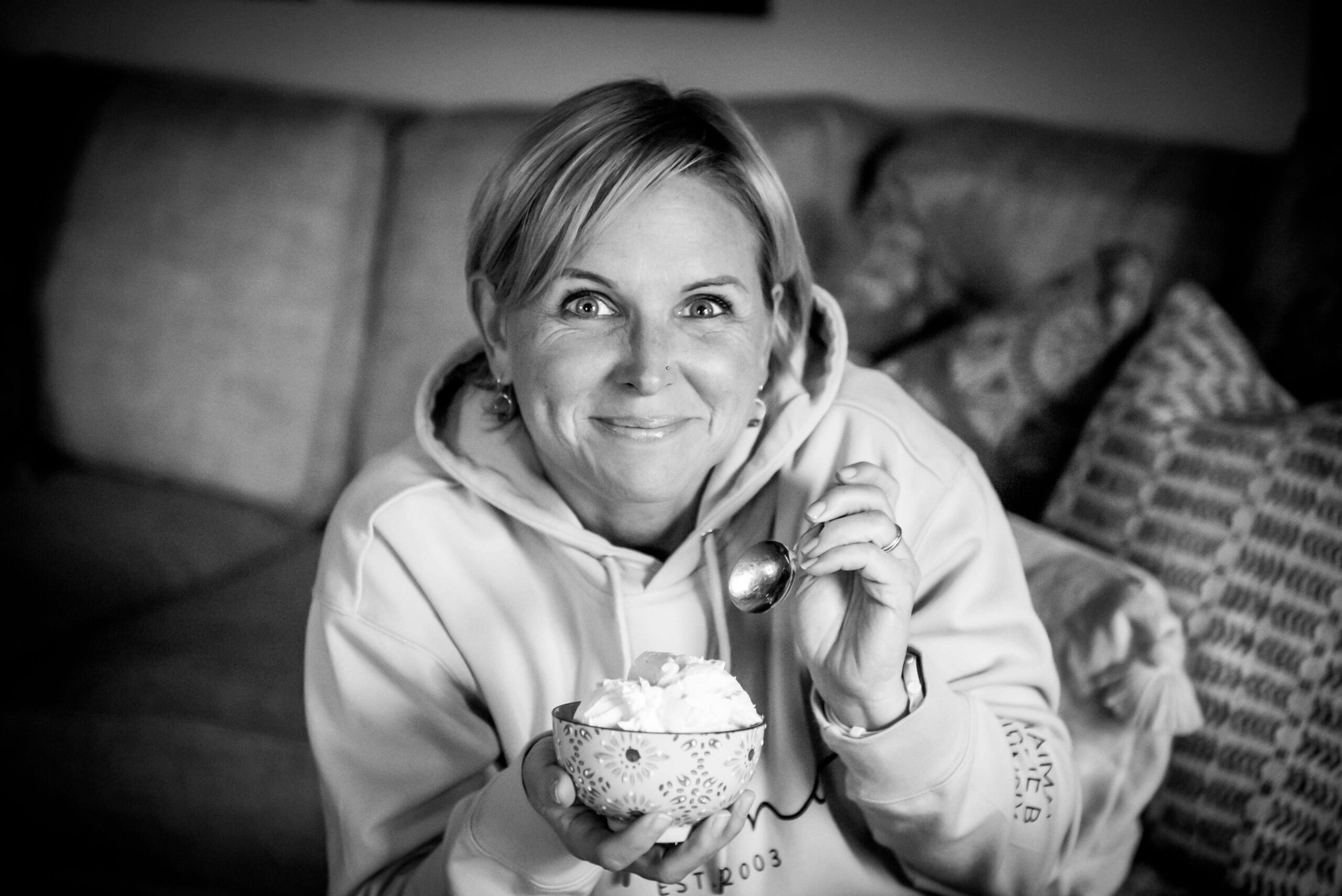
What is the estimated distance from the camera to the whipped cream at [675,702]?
0.90 meters

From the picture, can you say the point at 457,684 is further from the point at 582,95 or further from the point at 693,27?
the point at 693,27

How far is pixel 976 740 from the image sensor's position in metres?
1.07

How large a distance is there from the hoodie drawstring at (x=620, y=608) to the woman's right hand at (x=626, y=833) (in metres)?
0.23

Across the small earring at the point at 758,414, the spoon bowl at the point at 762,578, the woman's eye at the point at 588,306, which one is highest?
the woman's eye at the point at 588,306

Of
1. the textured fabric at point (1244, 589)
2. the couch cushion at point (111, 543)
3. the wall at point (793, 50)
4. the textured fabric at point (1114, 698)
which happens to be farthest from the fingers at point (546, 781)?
the wall at point (793, 50)

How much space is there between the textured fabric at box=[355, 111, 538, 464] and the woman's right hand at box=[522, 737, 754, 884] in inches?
52.7

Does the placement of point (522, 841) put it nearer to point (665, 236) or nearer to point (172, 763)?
point (665, 236)

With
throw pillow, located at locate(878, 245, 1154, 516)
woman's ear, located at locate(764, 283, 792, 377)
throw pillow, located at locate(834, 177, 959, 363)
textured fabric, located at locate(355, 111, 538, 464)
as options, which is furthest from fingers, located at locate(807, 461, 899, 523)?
textured fabric, located at locate(355, 111, 538, 464)

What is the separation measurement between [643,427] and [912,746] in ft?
1.24

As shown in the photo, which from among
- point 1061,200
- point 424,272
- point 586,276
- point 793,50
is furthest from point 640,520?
point 793,50

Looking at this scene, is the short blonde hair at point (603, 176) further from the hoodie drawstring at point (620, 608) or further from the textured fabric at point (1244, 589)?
the textured fabric at point (1244, 589)

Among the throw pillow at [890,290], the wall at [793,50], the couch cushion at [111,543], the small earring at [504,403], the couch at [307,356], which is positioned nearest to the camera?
the small earring at [504,403]

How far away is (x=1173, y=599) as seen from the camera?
51.4 inches

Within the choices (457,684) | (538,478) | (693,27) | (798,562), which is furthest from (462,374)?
(693,27)
